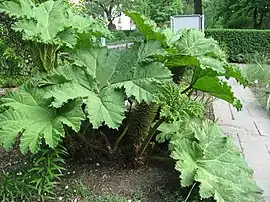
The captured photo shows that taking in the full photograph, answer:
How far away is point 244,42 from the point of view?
11.5 metres

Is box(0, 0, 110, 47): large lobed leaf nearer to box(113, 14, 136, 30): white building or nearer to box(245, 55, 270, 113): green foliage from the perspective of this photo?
box(245, 55, 270, 113): green foliage

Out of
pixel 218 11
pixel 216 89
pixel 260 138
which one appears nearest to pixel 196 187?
pixel 216 89

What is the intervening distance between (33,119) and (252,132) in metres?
2.61

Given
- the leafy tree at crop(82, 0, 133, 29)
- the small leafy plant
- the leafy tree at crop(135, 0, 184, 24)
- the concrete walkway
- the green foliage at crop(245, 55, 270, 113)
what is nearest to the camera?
the small leafy plant

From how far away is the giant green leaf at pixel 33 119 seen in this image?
2.32 meters

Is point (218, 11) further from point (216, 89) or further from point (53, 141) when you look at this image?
point (53, 141)

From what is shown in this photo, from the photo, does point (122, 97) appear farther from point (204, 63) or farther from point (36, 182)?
point (36, 182)

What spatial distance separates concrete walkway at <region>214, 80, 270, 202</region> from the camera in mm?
3291

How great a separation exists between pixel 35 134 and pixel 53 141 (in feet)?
0.37

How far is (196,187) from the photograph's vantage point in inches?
108

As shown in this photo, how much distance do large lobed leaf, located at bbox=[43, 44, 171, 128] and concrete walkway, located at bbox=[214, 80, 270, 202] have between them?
1222 millimetres

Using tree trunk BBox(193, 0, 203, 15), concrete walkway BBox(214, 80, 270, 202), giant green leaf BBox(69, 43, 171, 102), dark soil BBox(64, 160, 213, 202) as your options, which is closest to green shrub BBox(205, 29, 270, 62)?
tree trunk BBox(193, 0, 203, 15)

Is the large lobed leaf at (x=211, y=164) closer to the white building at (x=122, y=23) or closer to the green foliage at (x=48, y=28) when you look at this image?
the green foliage at (x=48, y=28)

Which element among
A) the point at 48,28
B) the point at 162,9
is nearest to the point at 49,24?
the point at 48,28
